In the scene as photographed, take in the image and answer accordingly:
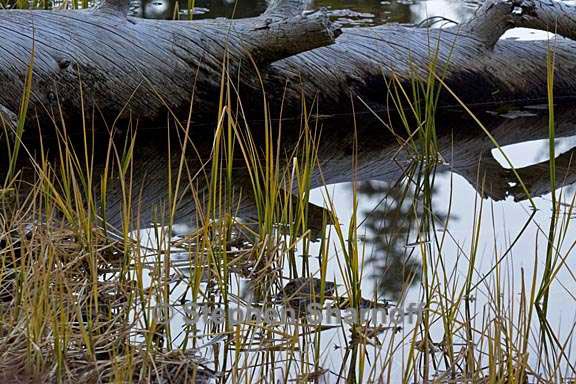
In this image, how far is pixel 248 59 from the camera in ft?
15.6

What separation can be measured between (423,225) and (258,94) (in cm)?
161

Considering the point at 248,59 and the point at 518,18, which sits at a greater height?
the point at 518,18

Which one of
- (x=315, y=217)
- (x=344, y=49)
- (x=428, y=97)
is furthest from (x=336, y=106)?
(x=315, y=217)

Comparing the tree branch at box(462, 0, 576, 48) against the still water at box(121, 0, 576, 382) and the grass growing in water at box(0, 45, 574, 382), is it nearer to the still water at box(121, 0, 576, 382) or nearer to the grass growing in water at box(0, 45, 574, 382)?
the still water at box(121, 0, 576, 382)

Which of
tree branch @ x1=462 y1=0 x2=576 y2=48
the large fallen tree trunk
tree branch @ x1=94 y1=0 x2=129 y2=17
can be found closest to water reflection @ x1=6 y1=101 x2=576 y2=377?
the large fallen tree trunk

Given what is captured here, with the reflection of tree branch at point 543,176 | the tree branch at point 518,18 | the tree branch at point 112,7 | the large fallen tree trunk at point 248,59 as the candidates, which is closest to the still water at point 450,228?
the reflection of tree branch at point 543,176

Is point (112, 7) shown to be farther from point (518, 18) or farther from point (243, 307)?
point (243, 307)

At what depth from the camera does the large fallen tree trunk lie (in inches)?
175

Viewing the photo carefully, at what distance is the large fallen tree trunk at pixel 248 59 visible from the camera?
444 centimetres

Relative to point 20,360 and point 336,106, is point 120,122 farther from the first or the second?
point 20,360

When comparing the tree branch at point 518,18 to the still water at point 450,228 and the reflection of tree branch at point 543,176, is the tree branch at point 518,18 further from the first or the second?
the reflection of tree branch at point 543,176

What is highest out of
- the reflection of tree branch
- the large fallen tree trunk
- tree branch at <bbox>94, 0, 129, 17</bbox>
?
tree branch at <bbox>94, 0, 129, 17</bbox>

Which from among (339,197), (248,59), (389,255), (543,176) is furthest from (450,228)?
(248,59)

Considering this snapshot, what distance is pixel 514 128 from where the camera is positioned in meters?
5.18
